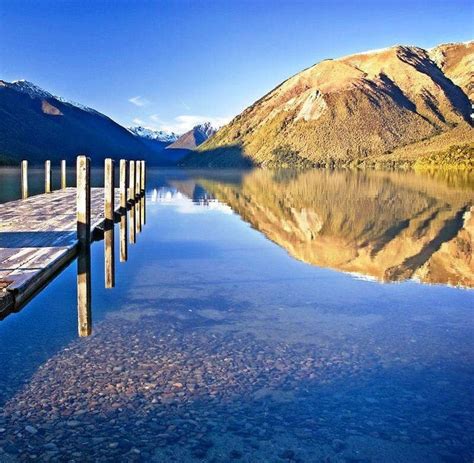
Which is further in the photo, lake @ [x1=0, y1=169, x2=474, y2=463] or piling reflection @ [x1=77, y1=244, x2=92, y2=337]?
piling reflection @ [x1=77, y1=244, x2=92, y2=337]

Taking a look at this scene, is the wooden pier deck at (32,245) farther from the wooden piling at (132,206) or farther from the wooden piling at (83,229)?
the wooden piling at (132,206)

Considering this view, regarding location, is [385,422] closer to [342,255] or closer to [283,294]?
[283,294]

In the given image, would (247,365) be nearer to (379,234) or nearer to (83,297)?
(83,297)

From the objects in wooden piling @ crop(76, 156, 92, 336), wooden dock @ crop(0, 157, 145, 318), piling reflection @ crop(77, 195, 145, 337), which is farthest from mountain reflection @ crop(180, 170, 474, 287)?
wooden piling @ crop(76, 156, 92, 336)

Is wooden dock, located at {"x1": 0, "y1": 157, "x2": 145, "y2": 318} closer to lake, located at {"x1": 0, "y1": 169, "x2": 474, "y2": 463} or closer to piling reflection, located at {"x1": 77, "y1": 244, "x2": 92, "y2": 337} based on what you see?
piling reflection, located at {"x1": 77, "y1": 244, "x2": 92, "y2": 337}

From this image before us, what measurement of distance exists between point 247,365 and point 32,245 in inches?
253

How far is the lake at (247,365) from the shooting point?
20.2 ft

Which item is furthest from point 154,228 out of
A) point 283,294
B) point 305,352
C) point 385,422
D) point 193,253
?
point 385,422

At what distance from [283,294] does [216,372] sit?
17.0 ft

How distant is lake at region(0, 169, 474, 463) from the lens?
6.17 m

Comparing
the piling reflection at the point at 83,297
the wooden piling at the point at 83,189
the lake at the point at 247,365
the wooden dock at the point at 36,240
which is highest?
the wooden piling at the point at 83,189

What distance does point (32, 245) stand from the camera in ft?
40.0

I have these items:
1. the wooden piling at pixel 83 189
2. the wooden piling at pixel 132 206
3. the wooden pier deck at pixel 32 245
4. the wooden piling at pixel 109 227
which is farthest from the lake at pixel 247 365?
the wooden piling at pixel 132 206

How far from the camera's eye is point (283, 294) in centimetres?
1291
